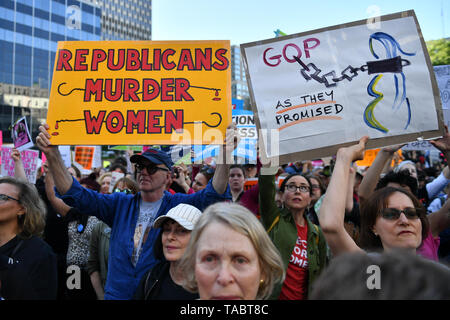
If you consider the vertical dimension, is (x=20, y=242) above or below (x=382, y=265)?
below

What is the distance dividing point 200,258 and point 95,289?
2608mm

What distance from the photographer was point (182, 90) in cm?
313

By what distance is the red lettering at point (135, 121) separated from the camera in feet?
9.98

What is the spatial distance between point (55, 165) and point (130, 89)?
0.87 meters

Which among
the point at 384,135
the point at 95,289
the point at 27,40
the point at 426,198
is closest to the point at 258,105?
the point at 384,135

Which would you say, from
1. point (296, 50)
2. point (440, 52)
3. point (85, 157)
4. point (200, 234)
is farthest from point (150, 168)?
point (440, 52)

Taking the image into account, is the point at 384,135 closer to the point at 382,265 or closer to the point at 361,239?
the point at 361,239

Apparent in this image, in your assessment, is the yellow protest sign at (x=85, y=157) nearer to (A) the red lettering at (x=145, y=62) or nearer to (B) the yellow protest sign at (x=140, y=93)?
(B) the yellow protest sign at (x=140, y=93)

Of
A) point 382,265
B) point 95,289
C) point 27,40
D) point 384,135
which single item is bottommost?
point 95,289

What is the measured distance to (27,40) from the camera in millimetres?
49062

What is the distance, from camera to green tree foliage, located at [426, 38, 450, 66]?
24225 millimetres

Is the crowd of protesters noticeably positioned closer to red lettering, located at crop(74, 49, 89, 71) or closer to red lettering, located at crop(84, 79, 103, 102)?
red lettering, located at crop(84, 79, 103, 102)

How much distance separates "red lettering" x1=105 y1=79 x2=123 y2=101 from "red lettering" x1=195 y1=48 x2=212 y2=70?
68cm

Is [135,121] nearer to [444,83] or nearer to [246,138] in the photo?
[246,138]
